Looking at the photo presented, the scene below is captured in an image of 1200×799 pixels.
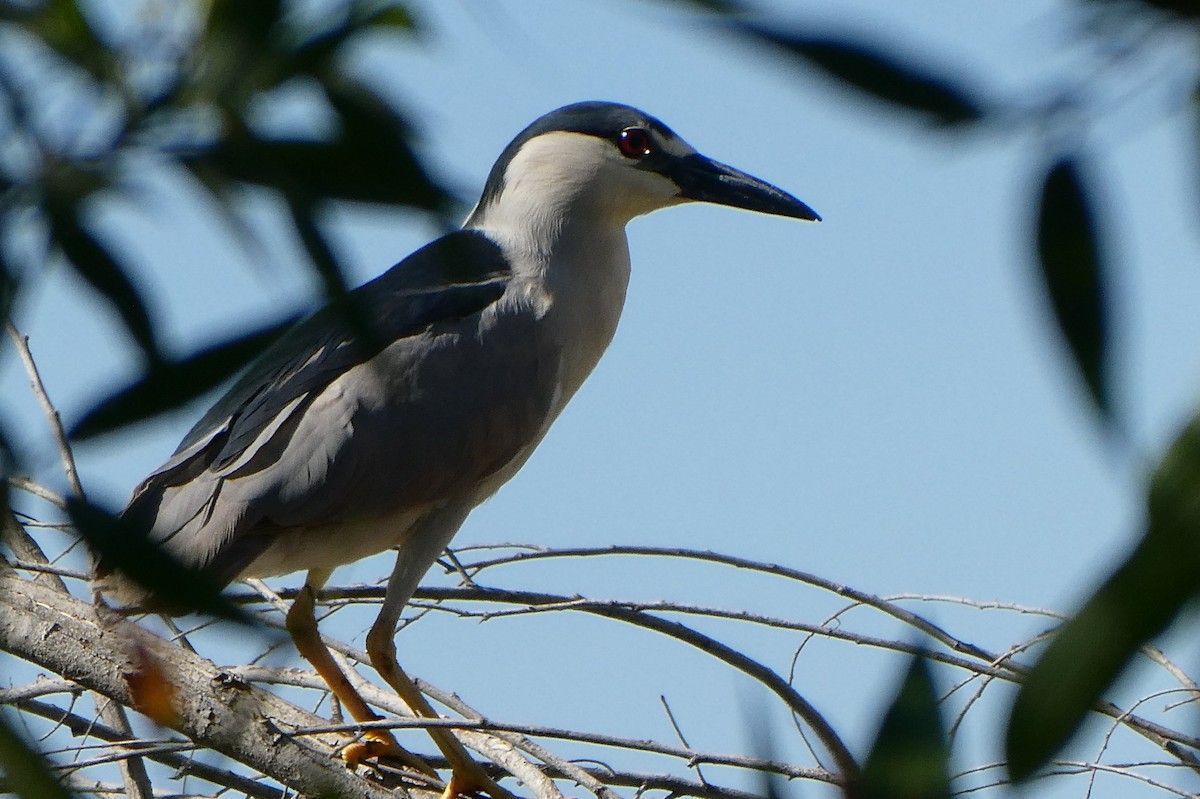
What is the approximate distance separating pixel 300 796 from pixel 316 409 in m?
0.99

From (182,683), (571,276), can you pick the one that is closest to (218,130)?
(182,683)

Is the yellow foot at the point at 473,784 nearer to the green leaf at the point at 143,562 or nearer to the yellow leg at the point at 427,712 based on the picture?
the yellow leg at the point at 427,712

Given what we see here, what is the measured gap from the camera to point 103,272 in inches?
34.2

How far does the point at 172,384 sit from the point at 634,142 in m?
3.32

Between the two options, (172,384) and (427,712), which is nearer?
(172,384)

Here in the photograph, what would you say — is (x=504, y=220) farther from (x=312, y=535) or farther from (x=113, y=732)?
(x=113, y=732)

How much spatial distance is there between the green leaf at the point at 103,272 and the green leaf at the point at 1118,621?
58 centimetres

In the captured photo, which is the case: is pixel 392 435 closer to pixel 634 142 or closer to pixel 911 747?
pixel 634 142

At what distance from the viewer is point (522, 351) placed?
3.66 meters

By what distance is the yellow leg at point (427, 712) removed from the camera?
3361mm

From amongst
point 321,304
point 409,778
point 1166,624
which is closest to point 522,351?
point 409,778

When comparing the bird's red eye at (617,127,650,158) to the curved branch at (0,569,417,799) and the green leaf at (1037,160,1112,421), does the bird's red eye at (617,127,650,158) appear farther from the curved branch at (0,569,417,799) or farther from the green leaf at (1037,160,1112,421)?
the green leaf at (1037,160,1112,421)

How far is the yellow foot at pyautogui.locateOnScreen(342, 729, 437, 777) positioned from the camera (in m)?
3.44

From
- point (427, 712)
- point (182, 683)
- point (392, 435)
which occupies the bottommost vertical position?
point (182, 683)
